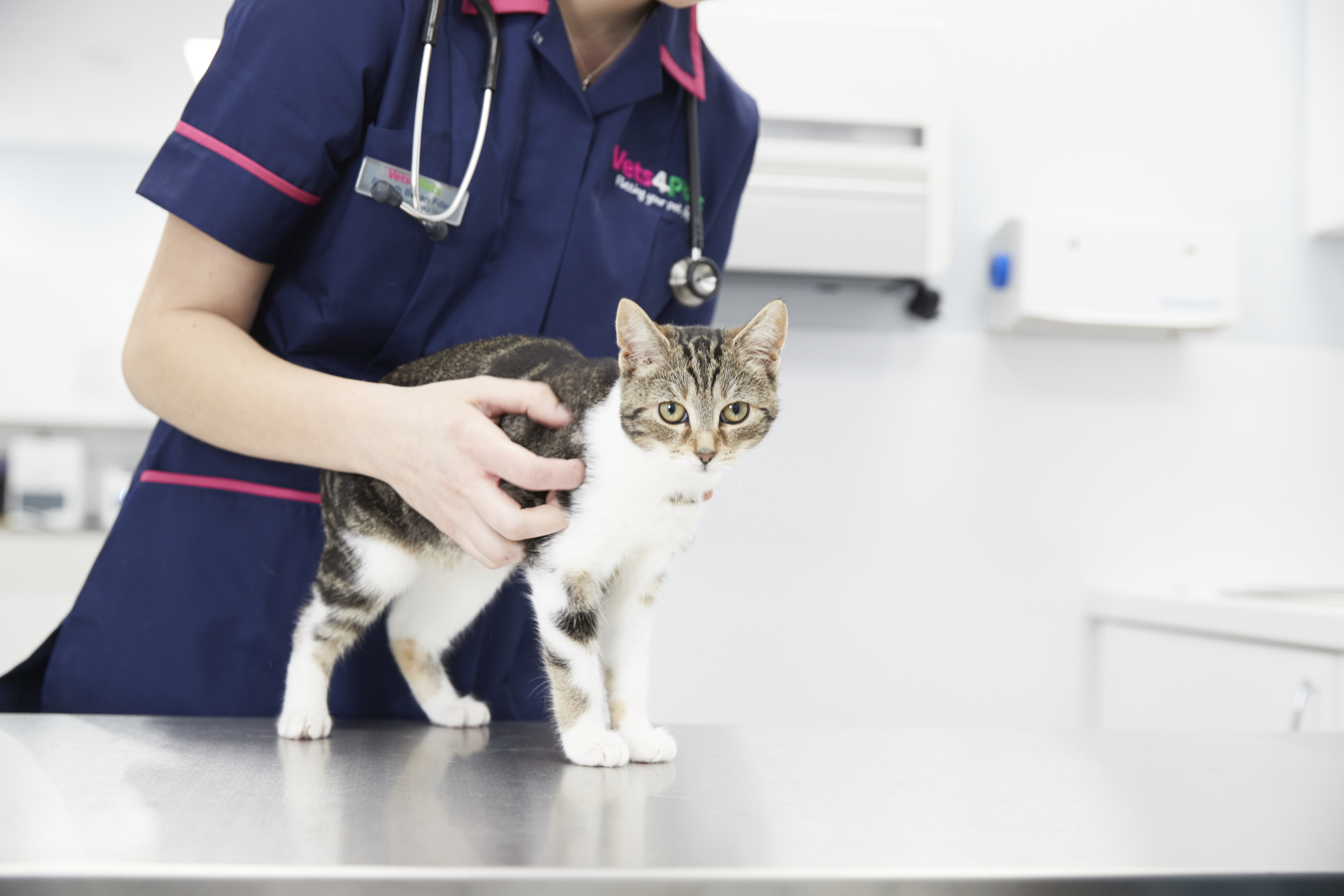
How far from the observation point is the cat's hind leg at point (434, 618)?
107cm

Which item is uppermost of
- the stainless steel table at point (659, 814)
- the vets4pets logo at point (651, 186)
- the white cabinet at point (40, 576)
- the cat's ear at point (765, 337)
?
the vets4pets logo at point (651, 186)

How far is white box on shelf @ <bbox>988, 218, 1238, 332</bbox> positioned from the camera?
7.39 ft

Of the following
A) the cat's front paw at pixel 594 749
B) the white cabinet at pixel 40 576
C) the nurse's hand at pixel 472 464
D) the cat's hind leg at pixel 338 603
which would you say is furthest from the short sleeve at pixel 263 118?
the white cabinet at pixel 40 576

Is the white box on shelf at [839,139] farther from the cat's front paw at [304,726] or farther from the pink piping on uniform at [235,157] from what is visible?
the cat's front paw at [304,726]

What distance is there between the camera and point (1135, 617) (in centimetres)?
219

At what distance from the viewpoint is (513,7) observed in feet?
3.32

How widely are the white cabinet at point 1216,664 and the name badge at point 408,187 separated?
1429mm

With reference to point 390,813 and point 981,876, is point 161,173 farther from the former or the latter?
point 981,876

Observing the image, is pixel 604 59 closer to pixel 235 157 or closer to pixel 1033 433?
pixel 235 157

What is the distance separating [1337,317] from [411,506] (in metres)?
2.67

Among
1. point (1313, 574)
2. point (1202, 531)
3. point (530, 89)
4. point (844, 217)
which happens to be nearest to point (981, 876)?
point (530, 89)

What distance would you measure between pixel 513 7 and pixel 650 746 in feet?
2.67

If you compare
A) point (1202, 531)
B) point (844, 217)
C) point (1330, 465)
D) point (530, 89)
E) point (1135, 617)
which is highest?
point (844, 217)

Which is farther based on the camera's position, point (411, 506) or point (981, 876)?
point (411, 506)
